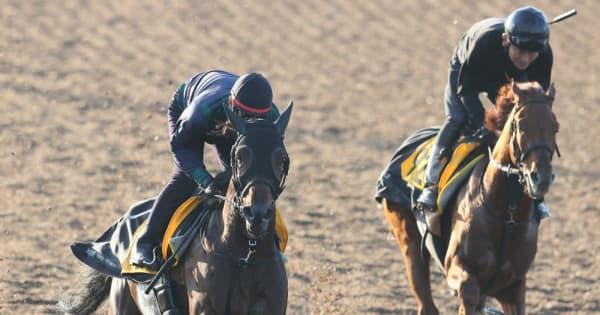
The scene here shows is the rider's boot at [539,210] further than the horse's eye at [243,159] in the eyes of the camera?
Yes

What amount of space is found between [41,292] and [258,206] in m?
4.24

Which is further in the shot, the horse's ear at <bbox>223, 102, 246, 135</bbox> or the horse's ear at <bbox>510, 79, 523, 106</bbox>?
the horse's ear at <bbox>510, 79, 523, 106</bbox>

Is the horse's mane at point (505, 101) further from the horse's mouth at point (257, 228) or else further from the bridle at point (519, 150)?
the horse's mouth at point (257, 228)

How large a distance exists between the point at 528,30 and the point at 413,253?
2.00 metres

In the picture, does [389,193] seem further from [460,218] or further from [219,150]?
[219,150]

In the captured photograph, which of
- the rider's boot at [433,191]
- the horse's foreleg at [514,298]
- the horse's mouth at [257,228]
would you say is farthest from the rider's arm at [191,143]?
the horse's foreleg at [514,298]

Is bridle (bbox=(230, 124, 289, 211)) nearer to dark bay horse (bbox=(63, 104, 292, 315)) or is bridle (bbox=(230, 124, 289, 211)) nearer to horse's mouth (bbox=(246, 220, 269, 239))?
dark bay horse (bbox=(63, 104, 292, 315))

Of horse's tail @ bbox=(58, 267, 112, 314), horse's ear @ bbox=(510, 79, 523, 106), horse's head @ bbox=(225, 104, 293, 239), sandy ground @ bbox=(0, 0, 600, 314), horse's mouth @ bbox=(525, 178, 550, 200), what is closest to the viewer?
horse's head @ bbox=(225, 104, 293, 239)

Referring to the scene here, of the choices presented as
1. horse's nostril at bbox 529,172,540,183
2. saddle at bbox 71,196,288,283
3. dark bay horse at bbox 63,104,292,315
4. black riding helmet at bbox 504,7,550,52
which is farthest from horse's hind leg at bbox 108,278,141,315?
black riding helmet at bbox 504,7,550,52

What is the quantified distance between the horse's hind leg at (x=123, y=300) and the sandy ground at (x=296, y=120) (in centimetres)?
198

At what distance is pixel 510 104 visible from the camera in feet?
27.4

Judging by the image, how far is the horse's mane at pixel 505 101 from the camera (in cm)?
802

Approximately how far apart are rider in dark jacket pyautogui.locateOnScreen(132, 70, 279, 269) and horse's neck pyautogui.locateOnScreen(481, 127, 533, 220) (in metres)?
1.80

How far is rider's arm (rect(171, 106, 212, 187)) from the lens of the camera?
23.5ft
